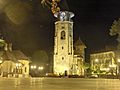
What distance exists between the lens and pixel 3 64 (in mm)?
78500

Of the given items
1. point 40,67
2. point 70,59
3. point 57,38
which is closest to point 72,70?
point 70,59

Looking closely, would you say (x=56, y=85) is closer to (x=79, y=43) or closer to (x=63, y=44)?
(x=63, y=44)

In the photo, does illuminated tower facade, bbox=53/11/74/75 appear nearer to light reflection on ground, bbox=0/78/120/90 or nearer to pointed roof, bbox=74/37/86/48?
pointed roof, bbox=74/37/86/48

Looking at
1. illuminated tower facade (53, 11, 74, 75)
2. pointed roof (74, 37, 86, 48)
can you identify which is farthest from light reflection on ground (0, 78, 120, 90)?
pointed roof (74, 37, 86, 48)

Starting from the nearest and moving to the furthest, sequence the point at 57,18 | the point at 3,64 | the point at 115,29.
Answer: the point at 115,29 → the point at 3,64 → the point at 57,18

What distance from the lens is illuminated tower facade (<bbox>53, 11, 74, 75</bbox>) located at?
9225 cm

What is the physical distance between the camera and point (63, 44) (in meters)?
94.6

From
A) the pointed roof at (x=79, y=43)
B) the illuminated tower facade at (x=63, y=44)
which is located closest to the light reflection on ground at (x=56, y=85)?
the illuminated tower facade at (x=63, y=44)

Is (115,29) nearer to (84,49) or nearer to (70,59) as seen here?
(70,59)

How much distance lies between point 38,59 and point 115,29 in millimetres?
61384

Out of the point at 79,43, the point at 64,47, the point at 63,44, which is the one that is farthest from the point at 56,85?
the point at 79,43

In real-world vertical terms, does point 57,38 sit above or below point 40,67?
above

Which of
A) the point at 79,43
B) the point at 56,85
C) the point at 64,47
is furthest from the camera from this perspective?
the point at 79,43

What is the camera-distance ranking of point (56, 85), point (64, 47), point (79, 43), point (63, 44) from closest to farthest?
point (56, 85), point (64, 47), point (63, 44), point (79, 43)
